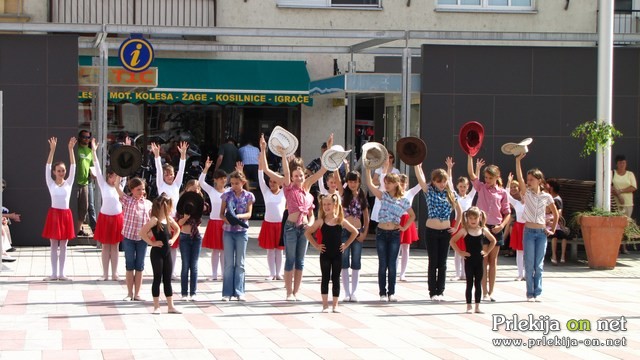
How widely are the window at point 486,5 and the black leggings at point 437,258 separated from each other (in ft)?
51.0

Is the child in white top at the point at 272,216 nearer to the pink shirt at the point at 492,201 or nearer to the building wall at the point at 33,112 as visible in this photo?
the pink shirt at the point at 492,201

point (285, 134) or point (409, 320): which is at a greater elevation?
point (285, 134)

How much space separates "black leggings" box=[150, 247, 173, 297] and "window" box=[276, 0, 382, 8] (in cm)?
1582

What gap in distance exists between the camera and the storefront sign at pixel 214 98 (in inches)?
973

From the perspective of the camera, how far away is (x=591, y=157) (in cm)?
1991

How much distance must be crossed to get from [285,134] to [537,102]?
7053 millimetres

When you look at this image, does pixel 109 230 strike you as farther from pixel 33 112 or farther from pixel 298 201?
pixel 33 112

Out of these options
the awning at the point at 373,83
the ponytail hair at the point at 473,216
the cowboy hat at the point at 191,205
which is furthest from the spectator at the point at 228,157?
the ponytail hair at the point at 473,216

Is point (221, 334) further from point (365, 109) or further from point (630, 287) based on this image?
point (365, 109)

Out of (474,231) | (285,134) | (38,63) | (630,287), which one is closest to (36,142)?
(38,63)

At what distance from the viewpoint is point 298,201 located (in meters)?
13.6

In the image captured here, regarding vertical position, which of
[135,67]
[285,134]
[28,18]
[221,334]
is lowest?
[221,334]

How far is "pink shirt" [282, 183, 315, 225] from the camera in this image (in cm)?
1365

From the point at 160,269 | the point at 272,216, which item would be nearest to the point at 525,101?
the point at 272,216
